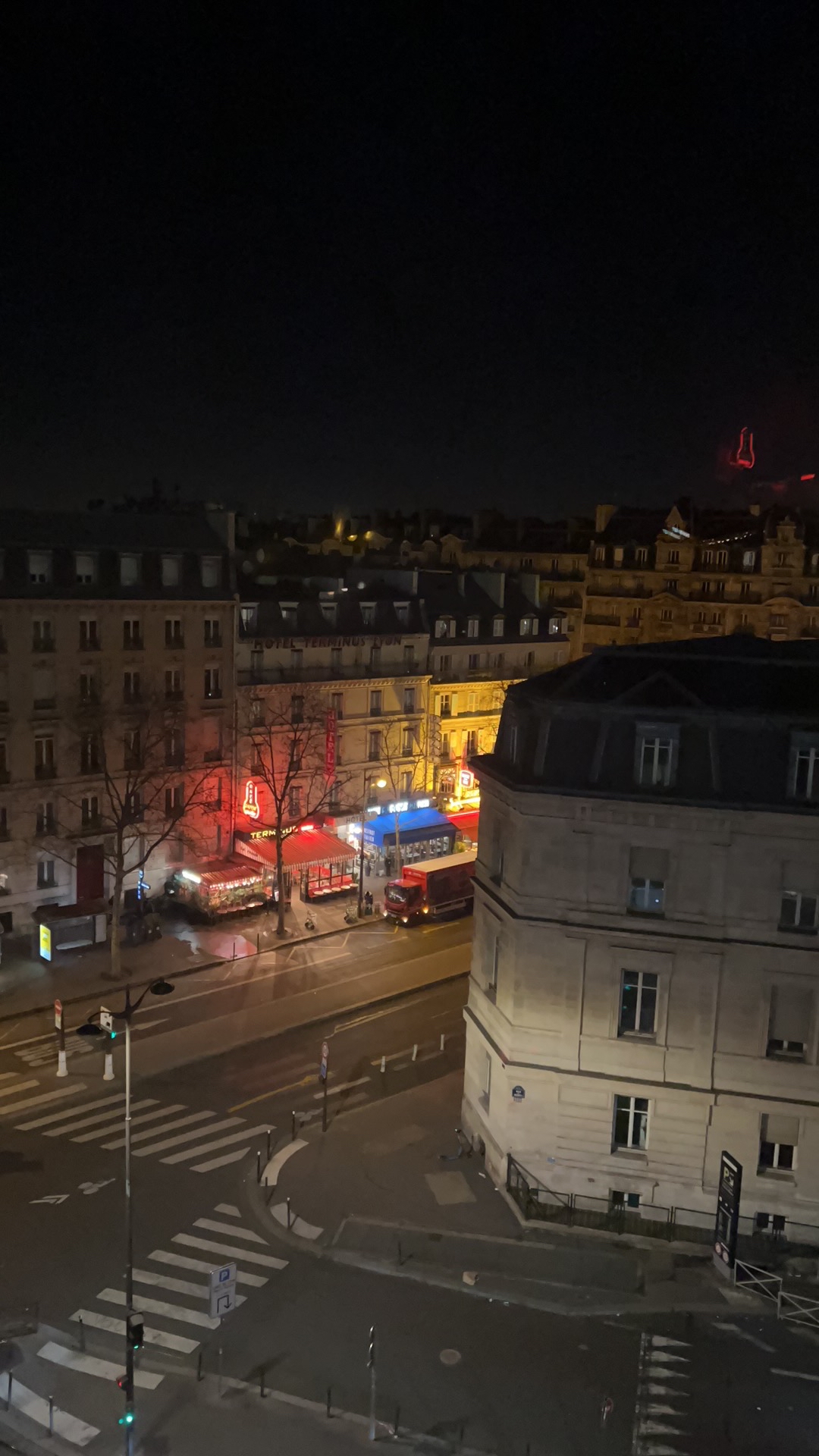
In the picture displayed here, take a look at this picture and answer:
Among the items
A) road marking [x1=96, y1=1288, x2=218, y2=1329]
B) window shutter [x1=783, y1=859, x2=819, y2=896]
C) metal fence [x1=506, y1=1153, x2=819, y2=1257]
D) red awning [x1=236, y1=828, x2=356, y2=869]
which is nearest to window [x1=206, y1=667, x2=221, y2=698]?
red awning [x1=236, y1=828, x2=356, y2=869]

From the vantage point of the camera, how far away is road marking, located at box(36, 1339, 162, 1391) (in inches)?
834

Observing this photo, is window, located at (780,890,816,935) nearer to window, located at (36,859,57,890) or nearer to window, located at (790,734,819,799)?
window, located at (790,734,819,799)

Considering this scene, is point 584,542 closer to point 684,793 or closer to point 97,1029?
point 684,793

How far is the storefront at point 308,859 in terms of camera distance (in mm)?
52875

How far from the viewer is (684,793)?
26.4m

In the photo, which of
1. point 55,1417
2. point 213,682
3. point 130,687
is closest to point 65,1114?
point 55,1417

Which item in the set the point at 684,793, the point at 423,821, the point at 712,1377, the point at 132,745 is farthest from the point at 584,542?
the point at 712,1377

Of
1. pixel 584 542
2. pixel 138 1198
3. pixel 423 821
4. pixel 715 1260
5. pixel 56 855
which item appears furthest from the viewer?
pixel 584 542

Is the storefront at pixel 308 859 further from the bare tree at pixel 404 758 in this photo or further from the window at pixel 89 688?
the window at pixel 89 688

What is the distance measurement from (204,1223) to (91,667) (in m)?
27.9

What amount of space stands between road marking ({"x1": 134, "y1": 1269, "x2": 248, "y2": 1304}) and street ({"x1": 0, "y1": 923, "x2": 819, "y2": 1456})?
4 centimetres

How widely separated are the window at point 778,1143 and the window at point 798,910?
484cm

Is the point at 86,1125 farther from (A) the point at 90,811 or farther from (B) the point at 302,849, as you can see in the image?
(B) the point at 302,849

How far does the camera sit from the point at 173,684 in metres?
51.2
